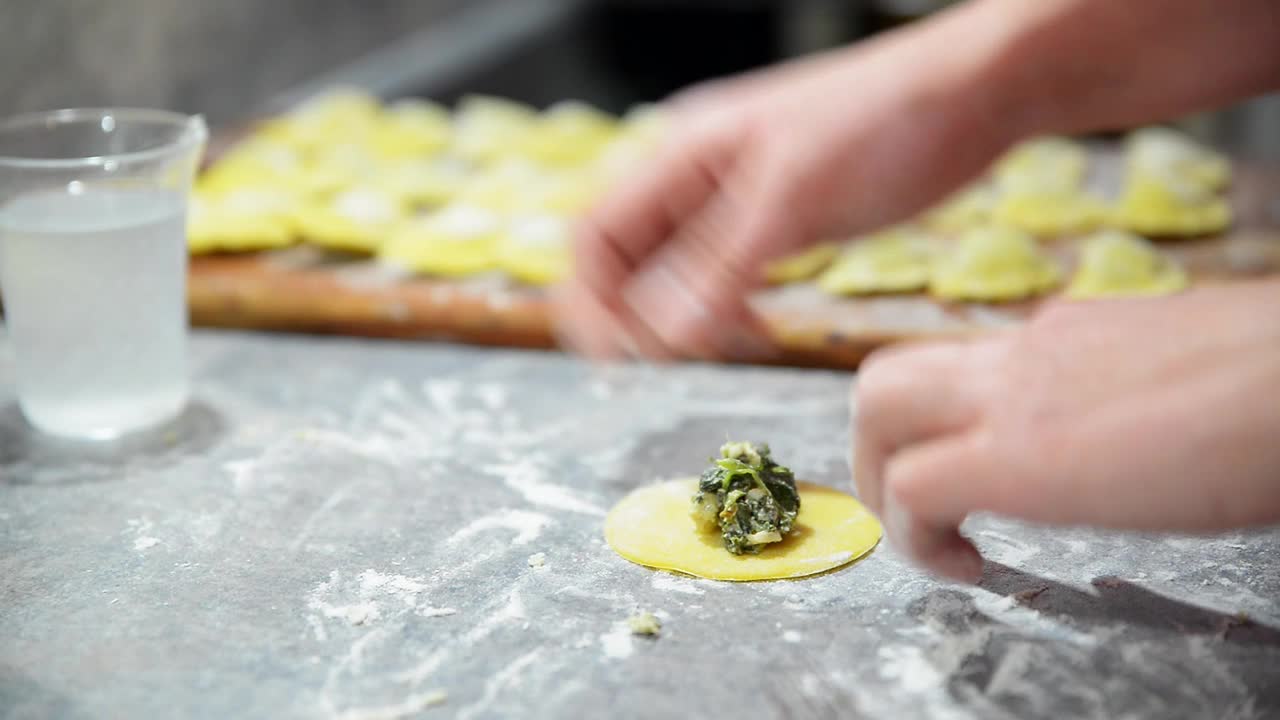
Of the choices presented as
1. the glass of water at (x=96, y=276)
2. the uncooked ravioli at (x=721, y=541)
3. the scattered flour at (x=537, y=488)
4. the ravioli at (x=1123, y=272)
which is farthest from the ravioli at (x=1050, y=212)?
the glass of water at (x=96, y=276)

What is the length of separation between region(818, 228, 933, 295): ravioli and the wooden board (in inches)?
0.7

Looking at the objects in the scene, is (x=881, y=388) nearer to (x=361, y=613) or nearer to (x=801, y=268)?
(x=361, y=613)

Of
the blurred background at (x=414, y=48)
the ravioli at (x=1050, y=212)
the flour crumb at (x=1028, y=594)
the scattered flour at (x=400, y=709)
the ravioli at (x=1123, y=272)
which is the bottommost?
the flour crumb at (x=1028, y=594)

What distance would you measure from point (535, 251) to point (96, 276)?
2.36ft

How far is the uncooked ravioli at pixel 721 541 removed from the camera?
1.08 metres

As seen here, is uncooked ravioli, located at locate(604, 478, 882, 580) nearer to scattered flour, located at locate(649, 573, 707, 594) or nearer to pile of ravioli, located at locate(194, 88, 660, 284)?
scattered flour, located at locate(649, 573, 707, 594)

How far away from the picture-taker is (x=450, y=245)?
193cm

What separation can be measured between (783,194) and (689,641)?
0.54 meters

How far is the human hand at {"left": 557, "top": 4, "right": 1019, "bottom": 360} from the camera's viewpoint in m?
1.32

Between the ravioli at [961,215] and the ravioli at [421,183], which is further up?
the ravioli at [421,183]

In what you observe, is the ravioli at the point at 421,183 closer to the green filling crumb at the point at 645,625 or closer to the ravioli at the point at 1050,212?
the ravioli at the point at 1050,212

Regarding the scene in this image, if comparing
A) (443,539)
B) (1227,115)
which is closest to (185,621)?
(443,539)

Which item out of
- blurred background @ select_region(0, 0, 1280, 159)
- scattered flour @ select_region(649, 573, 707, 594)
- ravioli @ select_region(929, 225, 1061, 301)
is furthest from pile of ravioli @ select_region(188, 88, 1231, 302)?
scattered flour @ select_region(649, 573, 707, 594)

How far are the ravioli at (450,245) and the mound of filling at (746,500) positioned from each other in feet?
2.79
